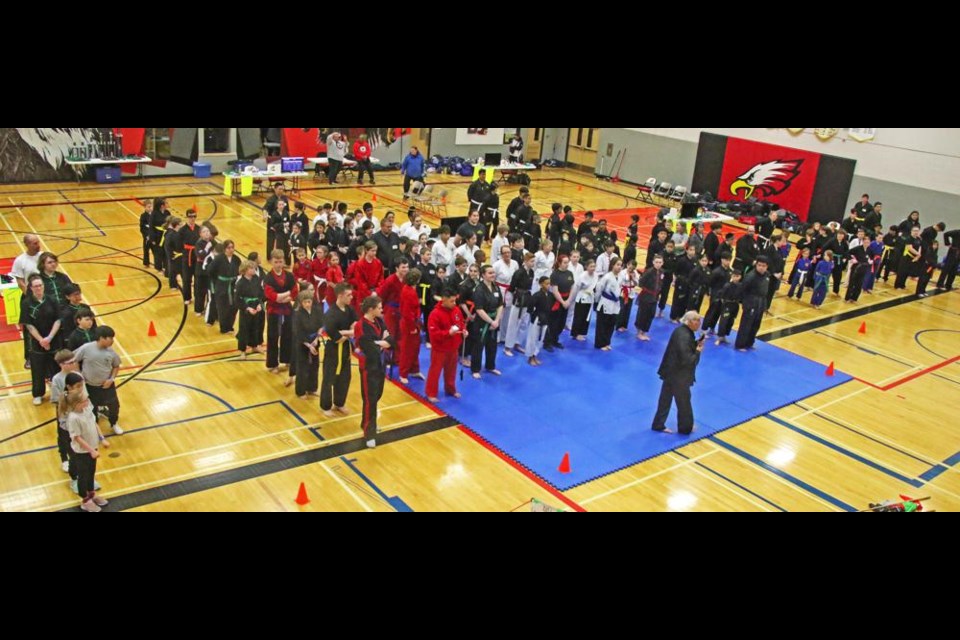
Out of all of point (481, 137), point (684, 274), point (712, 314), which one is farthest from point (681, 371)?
point (481, 137)

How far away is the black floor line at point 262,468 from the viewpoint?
8.39m

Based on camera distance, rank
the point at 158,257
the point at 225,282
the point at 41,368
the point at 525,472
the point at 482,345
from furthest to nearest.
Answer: the point at 158,257 < the point at 225,282 < the point at 482,345 < the point at 41,368 < the point at 525,472

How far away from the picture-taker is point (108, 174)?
2466 centimetres

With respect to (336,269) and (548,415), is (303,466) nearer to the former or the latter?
(548,415)

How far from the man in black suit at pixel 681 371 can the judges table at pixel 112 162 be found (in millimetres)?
20424

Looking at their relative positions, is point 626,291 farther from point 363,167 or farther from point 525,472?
point 363,167

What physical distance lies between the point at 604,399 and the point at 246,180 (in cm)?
1623

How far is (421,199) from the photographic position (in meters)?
24.5

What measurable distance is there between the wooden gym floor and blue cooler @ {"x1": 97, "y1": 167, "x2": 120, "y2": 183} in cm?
1094

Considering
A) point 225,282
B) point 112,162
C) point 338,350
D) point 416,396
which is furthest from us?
point 112,162

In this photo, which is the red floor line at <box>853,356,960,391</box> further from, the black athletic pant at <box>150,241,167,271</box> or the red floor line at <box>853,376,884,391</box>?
the black athletic pant at <box>150,241,167,271</box>

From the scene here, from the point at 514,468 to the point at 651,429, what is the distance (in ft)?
8.21

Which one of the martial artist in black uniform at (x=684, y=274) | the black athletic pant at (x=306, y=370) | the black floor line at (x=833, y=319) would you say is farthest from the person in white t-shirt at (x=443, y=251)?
the black floor line at (x=833, y=319)

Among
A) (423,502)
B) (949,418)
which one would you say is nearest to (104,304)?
(423,502)
